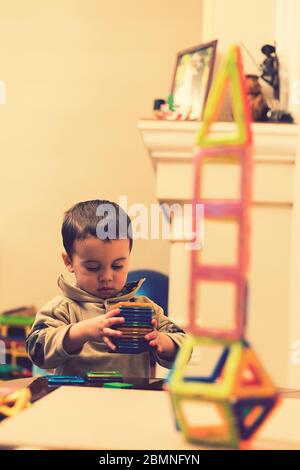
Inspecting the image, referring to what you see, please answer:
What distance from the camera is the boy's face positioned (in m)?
1.29

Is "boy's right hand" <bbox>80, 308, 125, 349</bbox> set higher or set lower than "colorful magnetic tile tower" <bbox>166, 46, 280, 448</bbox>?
lower

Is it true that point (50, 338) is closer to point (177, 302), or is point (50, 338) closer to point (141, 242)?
point (177, 302)

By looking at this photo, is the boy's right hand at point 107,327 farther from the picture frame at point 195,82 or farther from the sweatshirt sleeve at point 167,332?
the picture frame at point 195,82

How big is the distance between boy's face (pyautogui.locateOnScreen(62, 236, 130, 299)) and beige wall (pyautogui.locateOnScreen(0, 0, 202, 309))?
2.26m

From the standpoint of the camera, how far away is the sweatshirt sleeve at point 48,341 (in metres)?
1.13

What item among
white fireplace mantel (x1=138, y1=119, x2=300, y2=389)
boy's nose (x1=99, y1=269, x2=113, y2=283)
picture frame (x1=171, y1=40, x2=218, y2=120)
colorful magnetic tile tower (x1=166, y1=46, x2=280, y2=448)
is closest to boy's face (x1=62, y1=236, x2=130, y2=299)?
boy's nose (x1=99, y1=269, x2=113, y2=283)

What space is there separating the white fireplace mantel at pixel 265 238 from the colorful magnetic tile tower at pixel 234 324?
1.79m

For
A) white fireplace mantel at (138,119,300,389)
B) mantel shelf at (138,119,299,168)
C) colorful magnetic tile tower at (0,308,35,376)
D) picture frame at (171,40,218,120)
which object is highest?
picture frame at (171,40,218,120)

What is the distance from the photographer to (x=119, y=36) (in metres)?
3.62

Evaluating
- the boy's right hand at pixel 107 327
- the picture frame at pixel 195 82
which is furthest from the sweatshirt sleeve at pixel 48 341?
A: the picture frame at pixel 195 82

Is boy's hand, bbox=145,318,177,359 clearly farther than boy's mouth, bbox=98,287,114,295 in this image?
No

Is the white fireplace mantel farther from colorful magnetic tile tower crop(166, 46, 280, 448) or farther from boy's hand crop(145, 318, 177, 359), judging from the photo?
colorful magnetic tile tower crop(166, 46, 280, 448)

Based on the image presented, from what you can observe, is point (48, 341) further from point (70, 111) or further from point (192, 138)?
point (70, 111)

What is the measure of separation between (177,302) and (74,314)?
113cm
